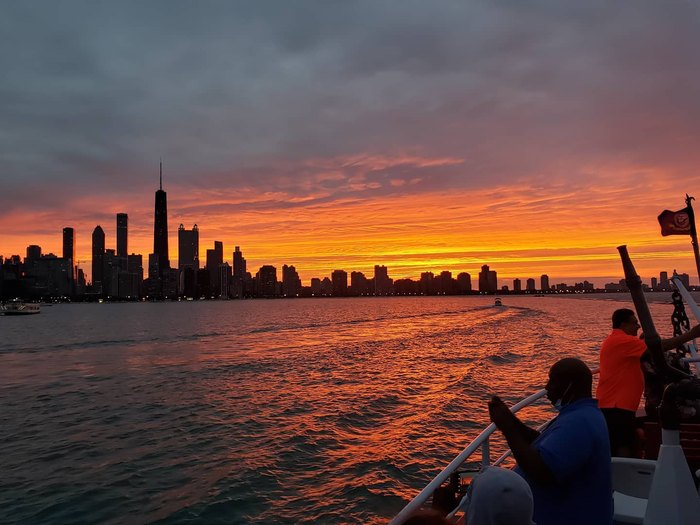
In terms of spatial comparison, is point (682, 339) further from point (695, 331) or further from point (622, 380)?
point (622, 380)

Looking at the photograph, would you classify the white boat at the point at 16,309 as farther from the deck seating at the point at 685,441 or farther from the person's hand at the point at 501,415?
the person's hand at the point at 501,415

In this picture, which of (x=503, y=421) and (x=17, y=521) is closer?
(x=503, y=421)

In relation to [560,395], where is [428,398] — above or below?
below

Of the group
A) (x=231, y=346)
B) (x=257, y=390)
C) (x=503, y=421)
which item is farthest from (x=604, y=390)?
(x=231, y=346)

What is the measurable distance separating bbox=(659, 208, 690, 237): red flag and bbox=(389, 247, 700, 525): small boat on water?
2.46 ft

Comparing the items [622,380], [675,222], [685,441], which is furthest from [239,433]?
[675,222]

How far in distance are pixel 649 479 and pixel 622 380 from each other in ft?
3.51

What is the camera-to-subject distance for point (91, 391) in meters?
25.6

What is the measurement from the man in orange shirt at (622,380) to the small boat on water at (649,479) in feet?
1.35

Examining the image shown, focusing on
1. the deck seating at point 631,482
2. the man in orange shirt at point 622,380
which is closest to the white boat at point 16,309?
the man in orange shirt at point 622,380

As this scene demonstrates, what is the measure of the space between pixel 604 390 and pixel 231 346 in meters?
45.7

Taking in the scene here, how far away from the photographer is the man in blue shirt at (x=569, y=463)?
9.50 feet

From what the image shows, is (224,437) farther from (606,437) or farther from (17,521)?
(606,437)

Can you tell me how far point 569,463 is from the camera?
2885 millimetres
